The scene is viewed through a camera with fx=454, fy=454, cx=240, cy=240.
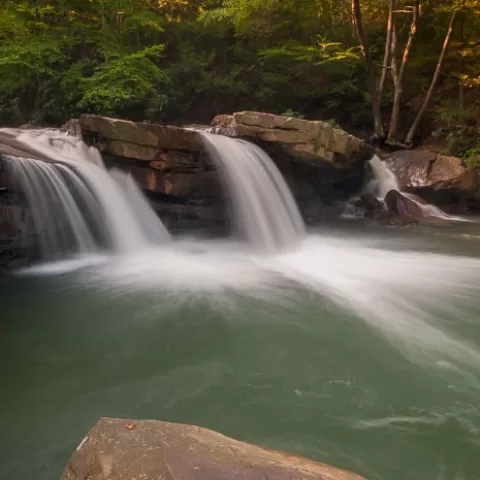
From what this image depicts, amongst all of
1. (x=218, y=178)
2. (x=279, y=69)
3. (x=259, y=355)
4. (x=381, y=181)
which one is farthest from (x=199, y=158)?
(x=279, y=69)

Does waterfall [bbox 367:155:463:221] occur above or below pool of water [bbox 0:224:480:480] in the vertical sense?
above

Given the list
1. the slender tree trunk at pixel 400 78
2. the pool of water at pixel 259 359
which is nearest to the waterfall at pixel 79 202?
the pool of water at pixel 259 359

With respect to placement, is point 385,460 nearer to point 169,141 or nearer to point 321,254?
point 321,254

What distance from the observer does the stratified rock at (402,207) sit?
1165 cm

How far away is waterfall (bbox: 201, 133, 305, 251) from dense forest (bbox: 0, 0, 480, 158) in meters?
5.59

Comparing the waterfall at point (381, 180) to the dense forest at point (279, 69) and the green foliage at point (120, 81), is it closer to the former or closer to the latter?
the dense forest at point (279, 69)

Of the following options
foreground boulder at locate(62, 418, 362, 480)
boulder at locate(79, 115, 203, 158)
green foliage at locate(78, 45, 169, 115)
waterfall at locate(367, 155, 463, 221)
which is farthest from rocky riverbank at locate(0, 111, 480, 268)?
foreground boulder at locate(62, 418, 362, 480)

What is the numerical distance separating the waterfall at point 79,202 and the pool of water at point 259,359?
2.62 ft

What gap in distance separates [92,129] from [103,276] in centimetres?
335

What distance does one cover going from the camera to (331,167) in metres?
11.2

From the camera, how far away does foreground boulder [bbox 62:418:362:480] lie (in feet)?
6.43

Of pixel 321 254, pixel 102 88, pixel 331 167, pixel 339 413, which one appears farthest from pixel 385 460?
pixel 102 88

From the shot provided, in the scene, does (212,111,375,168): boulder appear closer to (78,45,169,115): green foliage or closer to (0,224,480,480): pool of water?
(0,224,480,480): pool of water

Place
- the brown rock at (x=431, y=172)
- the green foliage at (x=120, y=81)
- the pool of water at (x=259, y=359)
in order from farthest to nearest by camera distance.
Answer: the green foliage at (x=120, y=81)
the brown rock at (x=431, y=172)
the pool of water at (x=259, y=359)
